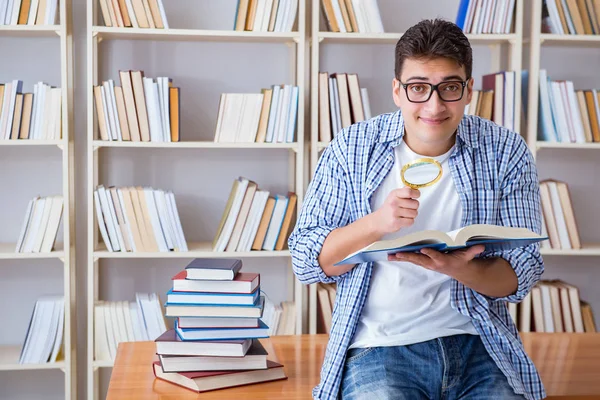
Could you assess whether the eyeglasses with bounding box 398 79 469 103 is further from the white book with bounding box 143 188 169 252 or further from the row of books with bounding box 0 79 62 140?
the row of books with bounding box 0 79 62 140

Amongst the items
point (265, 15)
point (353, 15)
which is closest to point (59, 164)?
point (265, 15)

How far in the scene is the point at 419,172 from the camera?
4.96 feet

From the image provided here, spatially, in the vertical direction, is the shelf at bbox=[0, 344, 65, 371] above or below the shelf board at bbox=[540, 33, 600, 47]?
below

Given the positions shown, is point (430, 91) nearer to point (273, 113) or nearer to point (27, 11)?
point (273, 113)

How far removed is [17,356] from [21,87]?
105cm

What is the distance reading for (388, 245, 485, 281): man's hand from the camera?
1.42 m

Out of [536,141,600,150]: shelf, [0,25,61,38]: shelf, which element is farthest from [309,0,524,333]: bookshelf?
[0,25,61,38]: shelf

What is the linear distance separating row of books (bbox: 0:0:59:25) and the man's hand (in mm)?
1831

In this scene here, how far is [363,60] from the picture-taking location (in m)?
3.08

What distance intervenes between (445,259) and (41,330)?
1871mm

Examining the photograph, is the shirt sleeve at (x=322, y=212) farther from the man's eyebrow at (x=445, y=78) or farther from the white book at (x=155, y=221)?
the white book at (x=155, y=221)

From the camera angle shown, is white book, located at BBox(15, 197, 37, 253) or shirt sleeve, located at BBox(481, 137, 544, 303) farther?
white book, located at BBox(15, 197, 37, 253)

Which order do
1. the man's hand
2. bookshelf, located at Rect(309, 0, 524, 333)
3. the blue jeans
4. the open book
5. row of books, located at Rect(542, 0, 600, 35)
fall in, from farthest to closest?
bookshelf, located at Rect(309, 0, 524, 333) → row of books, located at Rect(542, 0, 600, 35) → the blue jeans → the man's hand → the open book

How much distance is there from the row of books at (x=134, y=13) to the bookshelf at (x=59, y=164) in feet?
0.52
